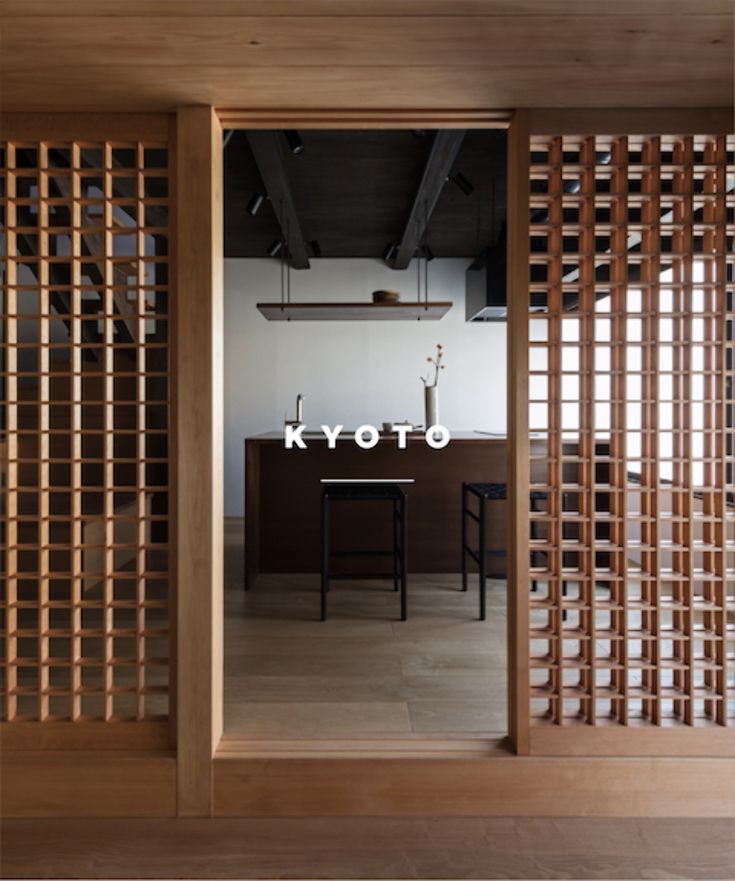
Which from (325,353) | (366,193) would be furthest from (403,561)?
(325,353)

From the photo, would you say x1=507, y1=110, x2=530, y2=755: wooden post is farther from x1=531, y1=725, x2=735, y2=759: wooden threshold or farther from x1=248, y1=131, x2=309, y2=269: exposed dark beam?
x1=248, y1=131, x2=309, y2=269: exposed dark beam

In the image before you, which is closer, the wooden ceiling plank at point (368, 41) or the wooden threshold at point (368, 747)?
the wooden ceiling plank at point (368, 41)

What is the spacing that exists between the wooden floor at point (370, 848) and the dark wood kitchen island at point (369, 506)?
2.39 metres

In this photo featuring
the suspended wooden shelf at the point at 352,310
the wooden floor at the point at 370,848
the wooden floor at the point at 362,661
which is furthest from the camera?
the suspended wooden shelf at the point at 352,310

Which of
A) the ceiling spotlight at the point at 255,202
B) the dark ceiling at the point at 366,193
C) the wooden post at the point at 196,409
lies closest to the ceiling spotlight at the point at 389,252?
the dark ceiling at the point at 366,193

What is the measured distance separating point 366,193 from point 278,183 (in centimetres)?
94

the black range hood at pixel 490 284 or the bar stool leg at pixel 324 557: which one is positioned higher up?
the black range hood at pixel 490 284

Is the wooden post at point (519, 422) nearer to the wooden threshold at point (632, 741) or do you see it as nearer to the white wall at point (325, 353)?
the wooden threshold at point (632, 741)

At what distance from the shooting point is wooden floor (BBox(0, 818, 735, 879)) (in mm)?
1592

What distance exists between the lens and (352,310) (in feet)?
16.4

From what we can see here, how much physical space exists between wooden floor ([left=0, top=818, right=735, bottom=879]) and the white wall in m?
5.13

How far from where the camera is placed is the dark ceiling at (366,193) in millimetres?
4035

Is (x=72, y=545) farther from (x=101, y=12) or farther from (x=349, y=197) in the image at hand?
(x=349, y=197)

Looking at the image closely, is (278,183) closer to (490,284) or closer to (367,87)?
(490,284)
